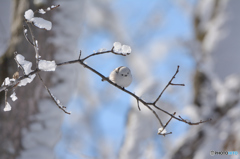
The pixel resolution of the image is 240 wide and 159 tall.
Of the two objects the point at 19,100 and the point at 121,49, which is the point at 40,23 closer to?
the point at 121,49

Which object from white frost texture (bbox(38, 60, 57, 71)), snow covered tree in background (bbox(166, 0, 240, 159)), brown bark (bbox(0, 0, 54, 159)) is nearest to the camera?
white frost texture (bbox(38, 60, 57, 71))

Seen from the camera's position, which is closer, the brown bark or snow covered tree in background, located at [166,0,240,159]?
the brown bark

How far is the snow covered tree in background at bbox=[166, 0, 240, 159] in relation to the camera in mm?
1232

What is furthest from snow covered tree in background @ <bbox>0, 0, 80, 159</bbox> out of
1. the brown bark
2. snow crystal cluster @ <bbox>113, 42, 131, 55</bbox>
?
snow crystal cluster @ <bbox>113, 42, 131, 55</bbox>

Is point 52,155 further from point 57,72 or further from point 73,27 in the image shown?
point 73,27

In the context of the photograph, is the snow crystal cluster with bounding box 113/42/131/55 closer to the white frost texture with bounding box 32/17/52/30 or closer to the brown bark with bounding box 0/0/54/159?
the white frost texture with bounding box 32/17/52/30

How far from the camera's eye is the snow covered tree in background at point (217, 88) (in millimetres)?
1232

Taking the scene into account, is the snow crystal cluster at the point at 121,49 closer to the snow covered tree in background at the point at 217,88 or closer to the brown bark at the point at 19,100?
the brown bark at the point at 19,100

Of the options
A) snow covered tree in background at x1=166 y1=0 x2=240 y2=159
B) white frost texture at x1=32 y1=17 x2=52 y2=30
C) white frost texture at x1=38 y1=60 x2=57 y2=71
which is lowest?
white frost texture at x1=38 y1=60 x2=57 y2=71

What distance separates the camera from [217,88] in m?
1.42

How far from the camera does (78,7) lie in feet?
3.03

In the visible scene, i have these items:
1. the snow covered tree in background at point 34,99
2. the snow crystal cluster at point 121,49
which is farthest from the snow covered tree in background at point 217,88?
the snow crystal cluster at point 121,49

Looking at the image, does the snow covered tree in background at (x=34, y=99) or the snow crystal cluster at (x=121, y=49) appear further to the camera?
the snow covered tree in background at (x=34, y=99)

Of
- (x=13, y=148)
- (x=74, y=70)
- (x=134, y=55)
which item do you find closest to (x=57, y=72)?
(x=74, y=70)
